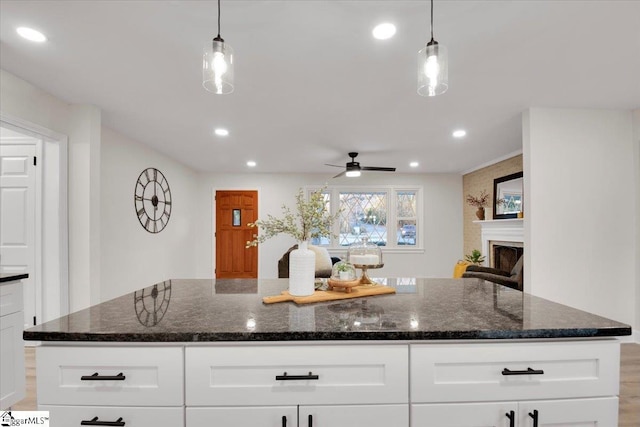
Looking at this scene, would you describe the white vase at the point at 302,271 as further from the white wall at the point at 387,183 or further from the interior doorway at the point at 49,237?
the white wall at the point at 387,183

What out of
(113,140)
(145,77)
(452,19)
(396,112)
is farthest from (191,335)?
(113,140)

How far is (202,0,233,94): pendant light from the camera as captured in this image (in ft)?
3.88

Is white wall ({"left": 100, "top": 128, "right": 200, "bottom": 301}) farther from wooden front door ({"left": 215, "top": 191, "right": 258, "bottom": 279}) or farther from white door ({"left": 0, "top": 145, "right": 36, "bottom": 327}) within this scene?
wooden front door ({"left": 215, "top": 191, "right": 258, "bottom": 279})

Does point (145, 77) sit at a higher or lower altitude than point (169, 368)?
higher

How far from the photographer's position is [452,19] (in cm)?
176

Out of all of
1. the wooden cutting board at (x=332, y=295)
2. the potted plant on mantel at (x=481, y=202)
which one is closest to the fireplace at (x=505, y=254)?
the potted plant on mantel at (x=481, y=202)

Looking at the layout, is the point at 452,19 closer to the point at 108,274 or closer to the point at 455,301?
the point at 455,301

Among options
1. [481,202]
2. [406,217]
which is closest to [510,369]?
[481,202]

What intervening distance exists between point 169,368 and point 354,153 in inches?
165

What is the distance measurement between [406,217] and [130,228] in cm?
517

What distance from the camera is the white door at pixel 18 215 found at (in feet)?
9.82

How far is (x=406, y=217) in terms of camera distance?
274 inches

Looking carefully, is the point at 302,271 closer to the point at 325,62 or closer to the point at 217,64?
the point at 217,64

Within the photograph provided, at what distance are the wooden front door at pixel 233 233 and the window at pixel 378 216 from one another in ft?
5.04
